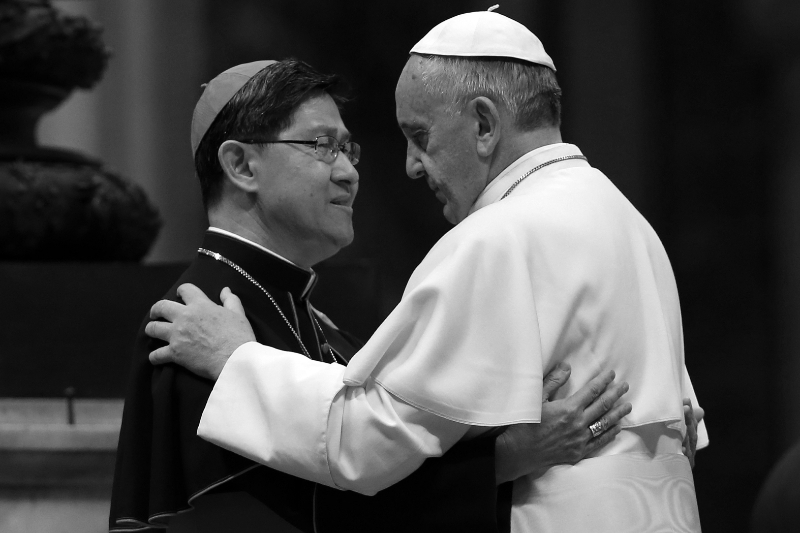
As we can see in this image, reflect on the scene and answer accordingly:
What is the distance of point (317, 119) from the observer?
11.2 feet

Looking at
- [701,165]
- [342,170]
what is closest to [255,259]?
[342,170]

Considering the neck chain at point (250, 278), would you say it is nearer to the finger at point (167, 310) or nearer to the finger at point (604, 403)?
the finger at point (167, 310)

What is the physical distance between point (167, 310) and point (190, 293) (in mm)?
85

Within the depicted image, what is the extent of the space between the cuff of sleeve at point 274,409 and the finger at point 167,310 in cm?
20

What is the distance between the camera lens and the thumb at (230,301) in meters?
3.21

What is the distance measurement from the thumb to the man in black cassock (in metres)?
0.04

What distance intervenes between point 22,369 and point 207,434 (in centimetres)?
155

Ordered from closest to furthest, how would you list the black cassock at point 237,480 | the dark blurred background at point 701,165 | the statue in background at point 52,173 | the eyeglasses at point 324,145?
the black cassock at point 237,480 → the eyeglasses at point 324,145 → the statue in background at point 52,173 → the dark blurred background at point 701,165

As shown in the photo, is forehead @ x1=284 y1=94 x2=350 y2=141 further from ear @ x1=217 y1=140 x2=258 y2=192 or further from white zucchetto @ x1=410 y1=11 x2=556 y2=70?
white zucchetto @ x1=410 y1=11 x2=556 y2=70

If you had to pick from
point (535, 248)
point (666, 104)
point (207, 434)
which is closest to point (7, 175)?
point (207, 434)

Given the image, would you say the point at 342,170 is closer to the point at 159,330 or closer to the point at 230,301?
the point at 230,301

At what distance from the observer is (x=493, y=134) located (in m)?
3.09

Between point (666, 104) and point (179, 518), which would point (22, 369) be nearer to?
point (179, 518)

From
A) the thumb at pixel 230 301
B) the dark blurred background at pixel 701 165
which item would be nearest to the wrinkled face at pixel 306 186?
the thumb at pixel 230 301
